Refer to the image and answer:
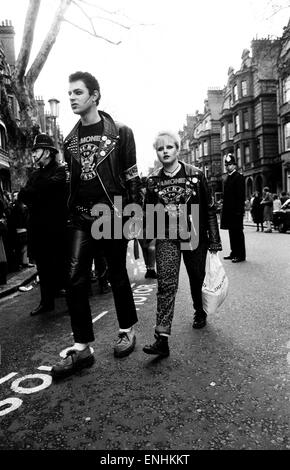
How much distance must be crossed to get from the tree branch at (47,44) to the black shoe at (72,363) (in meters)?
9.90

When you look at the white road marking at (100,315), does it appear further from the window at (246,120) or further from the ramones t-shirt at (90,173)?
the window at (246,120)

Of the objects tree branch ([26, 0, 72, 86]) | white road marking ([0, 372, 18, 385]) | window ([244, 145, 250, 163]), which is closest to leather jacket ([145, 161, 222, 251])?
white road marking ([0, 372, 18, 385])

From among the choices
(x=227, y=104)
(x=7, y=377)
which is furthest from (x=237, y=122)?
(x=7, y=377)

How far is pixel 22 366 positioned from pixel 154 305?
7.04 feet

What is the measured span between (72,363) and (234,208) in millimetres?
6106

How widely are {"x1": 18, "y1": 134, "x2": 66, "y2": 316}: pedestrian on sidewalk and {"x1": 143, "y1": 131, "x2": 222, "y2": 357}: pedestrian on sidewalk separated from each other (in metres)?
1.69

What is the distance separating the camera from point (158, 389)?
264cm

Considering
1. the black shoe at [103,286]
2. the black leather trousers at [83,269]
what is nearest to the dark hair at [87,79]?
the black leather trousers at [83,269]

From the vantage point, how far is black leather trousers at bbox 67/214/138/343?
3141 millimetres

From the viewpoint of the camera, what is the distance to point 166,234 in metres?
3.47

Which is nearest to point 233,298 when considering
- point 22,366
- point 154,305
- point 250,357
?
point 154,305

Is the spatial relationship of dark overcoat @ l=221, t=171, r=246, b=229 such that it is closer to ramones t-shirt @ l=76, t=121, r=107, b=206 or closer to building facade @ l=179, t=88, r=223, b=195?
ramones t-shirt @ l=76, t=121, r=107, b=206

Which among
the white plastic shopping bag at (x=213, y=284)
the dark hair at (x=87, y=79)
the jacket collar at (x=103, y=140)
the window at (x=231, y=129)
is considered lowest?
the white plastic shopping bag at (x=213, y=284)

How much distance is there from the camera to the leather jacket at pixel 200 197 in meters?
3.53
